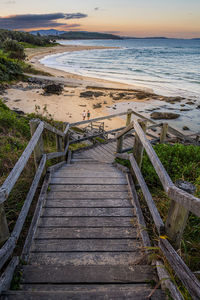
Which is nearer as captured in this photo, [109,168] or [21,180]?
[21,180]

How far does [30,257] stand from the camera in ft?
7.68

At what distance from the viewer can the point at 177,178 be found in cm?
447

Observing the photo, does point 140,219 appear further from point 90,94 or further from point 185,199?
point 90,94

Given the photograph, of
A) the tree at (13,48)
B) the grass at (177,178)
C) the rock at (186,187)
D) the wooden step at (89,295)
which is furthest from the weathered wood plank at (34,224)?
the tree at (13,48)

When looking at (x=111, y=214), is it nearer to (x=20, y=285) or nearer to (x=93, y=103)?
(x=20, y=285)

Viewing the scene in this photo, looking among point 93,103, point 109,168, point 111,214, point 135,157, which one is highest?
point 135,157

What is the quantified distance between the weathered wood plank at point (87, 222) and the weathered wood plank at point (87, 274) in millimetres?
728

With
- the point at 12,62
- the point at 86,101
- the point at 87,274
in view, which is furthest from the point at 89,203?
the point at 12,62

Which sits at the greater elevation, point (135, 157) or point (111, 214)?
point (135, 157)

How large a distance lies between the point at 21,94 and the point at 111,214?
21705 millimetres

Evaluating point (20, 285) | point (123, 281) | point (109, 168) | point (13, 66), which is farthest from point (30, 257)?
point (13, 66)

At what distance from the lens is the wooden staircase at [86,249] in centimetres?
192

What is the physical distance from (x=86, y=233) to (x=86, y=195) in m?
0.89

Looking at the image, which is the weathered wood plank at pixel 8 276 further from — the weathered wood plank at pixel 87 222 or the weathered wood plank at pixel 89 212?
the weathered wood plank at pixel 89 212
